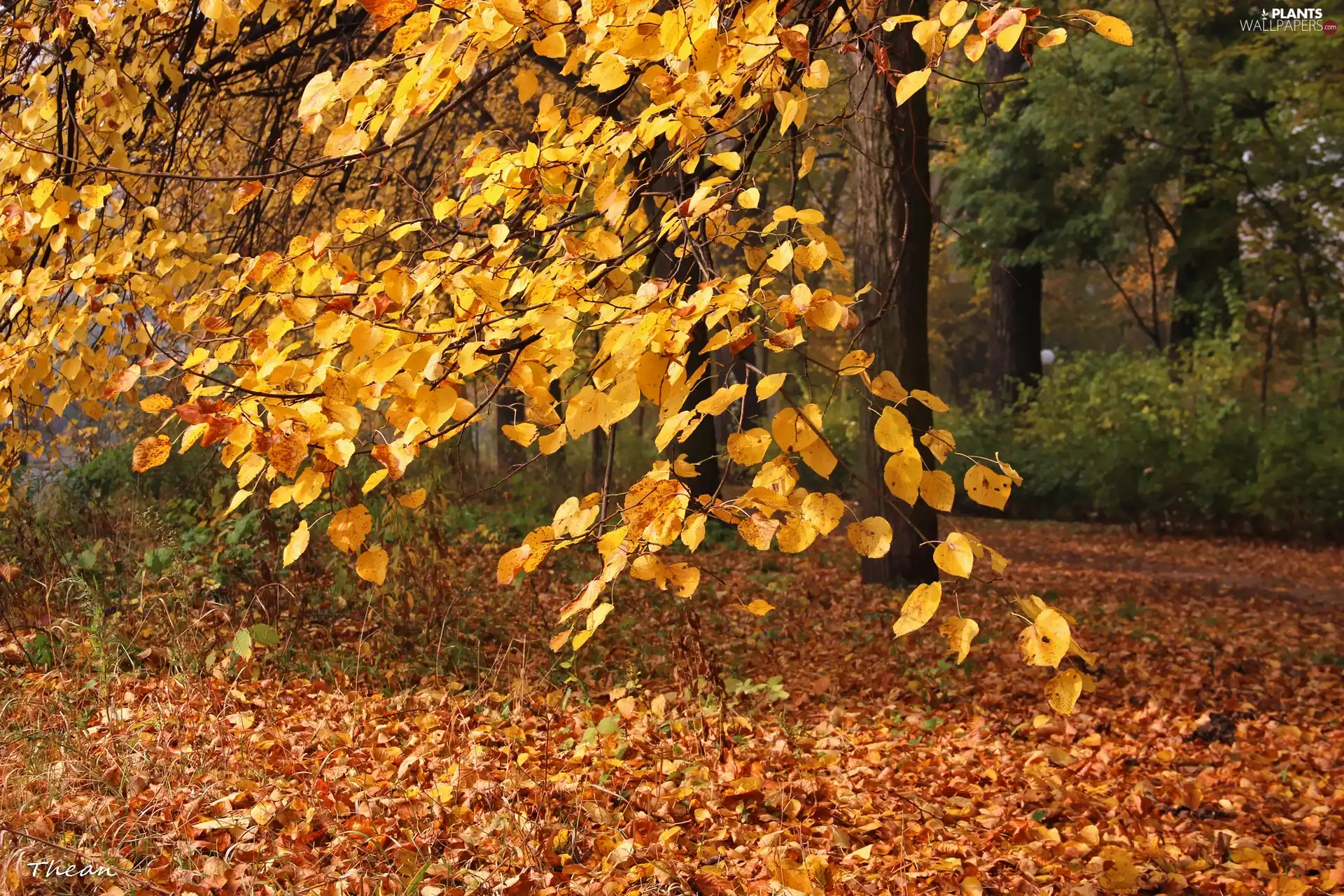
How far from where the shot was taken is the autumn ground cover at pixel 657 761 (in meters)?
2.70

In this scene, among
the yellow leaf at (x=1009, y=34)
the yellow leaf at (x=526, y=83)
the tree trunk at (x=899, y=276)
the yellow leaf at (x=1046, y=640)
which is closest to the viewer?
the yellow leaf at (x=1046, y=640)

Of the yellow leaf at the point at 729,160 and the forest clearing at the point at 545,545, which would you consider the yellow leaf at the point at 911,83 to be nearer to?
the forest clearing at the point at 545,545

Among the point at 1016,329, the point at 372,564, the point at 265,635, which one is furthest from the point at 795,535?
the point at 1016,329

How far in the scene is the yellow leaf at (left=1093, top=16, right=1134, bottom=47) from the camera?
1.64 metres

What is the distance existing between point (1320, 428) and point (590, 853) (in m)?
11.1

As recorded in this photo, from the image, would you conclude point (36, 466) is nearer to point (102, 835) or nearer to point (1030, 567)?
point (102, 835)

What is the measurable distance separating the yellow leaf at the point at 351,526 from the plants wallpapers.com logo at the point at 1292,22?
1372 centimetres

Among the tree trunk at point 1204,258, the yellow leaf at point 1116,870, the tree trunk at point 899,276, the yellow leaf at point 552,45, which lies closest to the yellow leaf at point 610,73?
the yellow leaf at point 552,45

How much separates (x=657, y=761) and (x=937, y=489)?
2130 millimetres

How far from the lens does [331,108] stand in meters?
2.19

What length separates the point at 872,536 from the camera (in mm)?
1619

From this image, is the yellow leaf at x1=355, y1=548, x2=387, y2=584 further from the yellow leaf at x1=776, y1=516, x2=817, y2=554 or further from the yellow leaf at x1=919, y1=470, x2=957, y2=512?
the yellow leaf at x1=919, y1=470, x2=957, y2=512

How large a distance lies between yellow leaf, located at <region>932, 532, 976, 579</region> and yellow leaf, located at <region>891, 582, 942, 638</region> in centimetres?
3

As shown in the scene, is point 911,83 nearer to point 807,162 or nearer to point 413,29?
point 807,162
